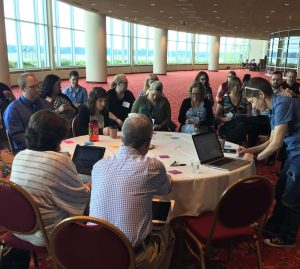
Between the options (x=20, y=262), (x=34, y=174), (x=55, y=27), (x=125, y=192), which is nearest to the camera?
(x=125, y=192)

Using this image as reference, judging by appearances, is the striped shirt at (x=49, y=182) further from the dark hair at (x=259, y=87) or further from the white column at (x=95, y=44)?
the white column at (x=95, y=44)

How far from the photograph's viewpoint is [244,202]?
2.11 metres

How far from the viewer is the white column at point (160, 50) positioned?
26.1 m

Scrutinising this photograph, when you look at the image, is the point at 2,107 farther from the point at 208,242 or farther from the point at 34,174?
the point at 208,242

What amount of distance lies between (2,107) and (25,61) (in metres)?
13.2

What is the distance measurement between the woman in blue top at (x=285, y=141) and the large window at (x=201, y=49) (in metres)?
34.8

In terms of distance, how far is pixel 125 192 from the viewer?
1763 mm

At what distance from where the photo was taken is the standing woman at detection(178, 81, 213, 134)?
484 centimetres

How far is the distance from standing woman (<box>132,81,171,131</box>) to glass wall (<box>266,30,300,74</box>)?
21.9 metres

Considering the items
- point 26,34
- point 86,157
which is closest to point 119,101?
point 86,157

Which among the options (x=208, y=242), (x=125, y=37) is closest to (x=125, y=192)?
(x=208, y=242)

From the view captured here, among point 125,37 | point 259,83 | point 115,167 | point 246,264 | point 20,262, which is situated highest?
point 125,37

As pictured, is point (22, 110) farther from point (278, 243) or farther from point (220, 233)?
point (278, 243)

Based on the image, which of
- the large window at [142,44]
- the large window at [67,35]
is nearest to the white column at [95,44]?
the large window at [67,35]
